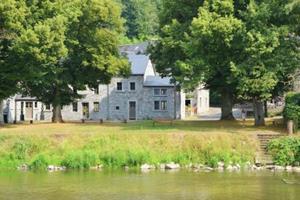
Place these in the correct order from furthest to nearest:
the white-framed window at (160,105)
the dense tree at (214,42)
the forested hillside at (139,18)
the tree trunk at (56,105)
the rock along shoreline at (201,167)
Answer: the forested hillside at (139,18) → the white-framed window at (160,105) → the tree trunk at (56,105) → the dense tree at (214,42) → the rock along shoreline at (201,167)

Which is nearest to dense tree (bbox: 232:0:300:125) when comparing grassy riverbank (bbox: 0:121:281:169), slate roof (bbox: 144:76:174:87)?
grassy riverbank (bbox: 0:121:281:169)

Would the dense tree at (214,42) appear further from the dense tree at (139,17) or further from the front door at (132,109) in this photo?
the dense tree at (139,17)

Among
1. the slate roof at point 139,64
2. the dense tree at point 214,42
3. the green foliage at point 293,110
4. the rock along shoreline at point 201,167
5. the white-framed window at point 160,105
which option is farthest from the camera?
the white-framed window at point 160,105

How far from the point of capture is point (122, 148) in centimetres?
4309

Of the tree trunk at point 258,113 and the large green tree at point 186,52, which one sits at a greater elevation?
the large green tree at point 186,52

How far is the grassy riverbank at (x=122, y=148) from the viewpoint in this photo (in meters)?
42.0

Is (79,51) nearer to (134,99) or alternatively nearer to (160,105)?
(134,99)

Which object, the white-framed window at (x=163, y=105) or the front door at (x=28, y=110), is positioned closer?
the white-framed window at (x=163, y=105)

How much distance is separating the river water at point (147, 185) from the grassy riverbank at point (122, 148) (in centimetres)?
242

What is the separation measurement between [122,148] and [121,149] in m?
0.20

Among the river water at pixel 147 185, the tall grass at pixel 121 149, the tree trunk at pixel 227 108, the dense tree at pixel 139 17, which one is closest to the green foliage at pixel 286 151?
the tall grass at pixel 121 149

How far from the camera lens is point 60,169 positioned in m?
41.2

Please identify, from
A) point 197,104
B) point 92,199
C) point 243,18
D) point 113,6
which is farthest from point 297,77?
point 197,104

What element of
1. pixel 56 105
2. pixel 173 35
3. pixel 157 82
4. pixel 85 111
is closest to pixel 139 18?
pixel 85 111
